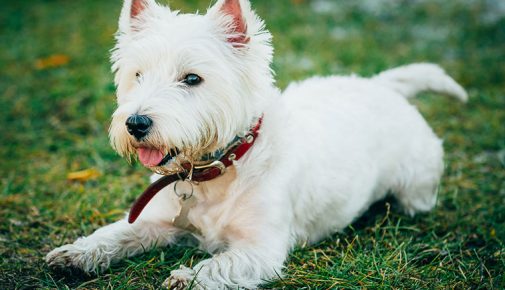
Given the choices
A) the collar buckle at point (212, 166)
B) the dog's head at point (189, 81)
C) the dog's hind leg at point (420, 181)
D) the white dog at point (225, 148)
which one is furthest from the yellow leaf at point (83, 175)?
the dog's hind leg at point (420, 181)

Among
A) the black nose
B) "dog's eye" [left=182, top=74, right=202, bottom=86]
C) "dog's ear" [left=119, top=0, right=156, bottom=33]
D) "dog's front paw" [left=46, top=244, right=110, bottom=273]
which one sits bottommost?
"dog's front paw" [left=46, top=244, right=110, bottom=273]

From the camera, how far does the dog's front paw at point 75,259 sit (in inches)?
116

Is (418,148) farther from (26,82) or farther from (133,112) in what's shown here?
(26,82)

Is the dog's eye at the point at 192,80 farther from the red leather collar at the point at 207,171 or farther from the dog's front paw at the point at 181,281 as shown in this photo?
the dog's front paw at the point at 181,281

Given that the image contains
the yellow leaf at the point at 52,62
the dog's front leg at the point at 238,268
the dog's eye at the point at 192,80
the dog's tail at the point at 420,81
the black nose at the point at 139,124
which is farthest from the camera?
the yellow leaf at the point at 52,62

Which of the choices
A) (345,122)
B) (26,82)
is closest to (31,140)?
(26,82)

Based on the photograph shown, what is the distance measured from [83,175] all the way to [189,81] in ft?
6.46

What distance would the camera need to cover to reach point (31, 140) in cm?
518

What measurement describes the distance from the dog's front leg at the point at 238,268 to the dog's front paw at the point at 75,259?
47 cm

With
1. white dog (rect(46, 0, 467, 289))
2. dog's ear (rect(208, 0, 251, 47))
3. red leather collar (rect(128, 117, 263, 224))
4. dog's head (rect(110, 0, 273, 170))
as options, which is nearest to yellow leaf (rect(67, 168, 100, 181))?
white dog (rect(46, 0, 467, 289))

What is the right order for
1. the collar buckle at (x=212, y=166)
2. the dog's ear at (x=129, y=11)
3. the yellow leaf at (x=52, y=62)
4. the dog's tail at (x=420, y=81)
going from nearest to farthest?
1. the collar buckle at (x=212, y=166)
2. the dog's ear at (x=129, y=11)
3. the dog's tail at (x=420, y=81)
4. the yellow leaf at (x=52, y=62)

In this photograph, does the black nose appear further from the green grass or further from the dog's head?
the green grass

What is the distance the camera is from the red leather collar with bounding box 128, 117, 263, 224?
3.01m

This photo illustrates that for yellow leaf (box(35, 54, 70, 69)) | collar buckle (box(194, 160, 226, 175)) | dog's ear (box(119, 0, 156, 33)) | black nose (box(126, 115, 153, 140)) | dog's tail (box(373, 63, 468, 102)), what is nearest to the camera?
black nose (box(126, 115, 153, 140))
